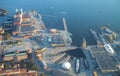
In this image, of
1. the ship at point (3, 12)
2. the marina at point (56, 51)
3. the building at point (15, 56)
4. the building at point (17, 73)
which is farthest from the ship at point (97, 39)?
the ship at point (3, 12)

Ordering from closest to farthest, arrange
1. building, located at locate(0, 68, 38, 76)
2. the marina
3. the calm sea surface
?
building, located at locate(0, 68, 38, 76), the marina, the calm sea surface

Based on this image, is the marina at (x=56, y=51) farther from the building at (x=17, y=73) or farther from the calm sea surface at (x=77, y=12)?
the calm sea surface at (x=77, y=12)

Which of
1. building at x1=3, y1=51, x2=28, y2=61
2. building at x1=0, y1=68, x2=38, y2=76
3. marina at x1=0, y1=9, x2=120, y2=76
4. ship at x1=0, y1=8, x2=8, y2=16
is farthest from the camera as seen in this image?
ship at x1=0, y1=8, x2=8, y2=16

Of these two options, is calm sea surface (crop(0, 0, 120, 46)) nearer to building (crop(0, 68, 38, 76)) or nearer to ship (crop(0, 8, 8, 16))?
ship (crop(0, 8, 8, 16))

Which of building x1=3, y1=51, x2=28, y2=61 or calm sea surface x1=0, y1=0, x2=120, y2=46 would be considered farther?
calm sea surface x1=0, y1=0, x2=120, y2=46

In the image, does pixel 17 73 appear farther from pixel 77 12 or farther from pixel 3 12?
pixel 77 12

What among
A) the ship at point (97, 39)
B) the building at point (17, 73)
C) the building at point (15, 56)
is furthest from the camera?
the ship at point (97, 39)

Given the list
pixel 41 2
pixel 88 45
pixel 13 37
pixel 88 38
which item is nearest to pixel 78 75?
pixel 88 45

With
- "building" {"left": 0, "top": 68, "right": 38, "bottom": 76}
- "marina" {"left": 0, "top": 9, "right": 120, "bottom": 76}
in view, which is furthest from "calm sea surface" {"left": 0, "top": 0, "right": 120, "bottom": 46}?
"building" {"left": 0, "top": 68, "right": 38, "bottom": 76}
